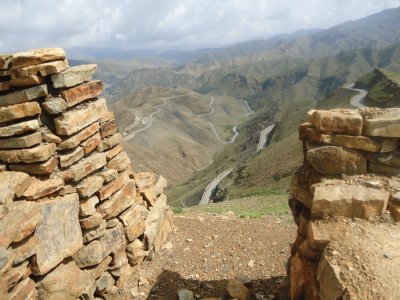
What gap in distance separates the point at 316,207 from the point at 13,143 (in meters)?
7.06

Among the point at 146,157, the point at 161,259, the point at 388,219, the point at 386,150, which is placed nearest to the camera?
the point at 388,219

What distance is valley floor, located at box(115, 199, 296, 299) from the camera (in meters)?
10.7

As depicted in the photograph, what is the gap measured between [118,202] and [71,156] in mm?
2106

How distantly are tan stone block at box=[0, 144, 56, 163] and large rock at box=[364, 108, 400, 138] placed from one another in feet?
23.7

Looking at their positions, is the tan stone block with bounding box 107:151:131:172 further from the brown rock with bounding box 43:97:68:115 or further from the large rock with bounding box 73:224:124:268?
the brown rock with bounding box 43:97:68:115

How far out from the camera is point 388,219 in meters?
7.03

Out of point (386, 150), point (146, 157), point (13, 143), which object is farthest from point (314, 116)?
point (146, 157)

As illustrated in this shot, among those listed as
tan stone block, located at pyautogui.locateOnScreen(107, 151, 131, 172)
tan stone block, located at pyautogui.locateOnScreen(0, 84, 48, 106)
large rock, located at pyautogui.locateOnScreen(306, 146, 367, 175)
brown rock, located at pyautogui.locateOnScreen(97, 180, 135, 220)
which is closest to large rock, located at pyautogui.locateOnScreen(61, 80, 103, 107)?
tan stone block, located at pyautogui.locateOnScreen(0, 84, 48, 106)

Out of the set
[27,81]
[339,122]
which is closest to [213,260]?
[339,122]

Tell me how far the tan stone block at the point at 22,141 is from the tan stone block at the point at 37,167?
0.49 metres

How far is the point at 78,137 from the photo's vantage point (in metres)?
9.91

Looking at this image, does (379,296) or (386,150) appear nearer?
(379,296)

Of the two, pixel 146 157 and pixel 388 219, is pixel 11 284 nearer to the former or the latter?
pixel 388 219

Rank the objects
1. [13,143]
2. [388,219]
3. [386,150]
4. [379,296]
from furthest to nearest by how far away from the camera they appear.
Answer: [13,143]
[386,150]
[388,219]
[379,296]
